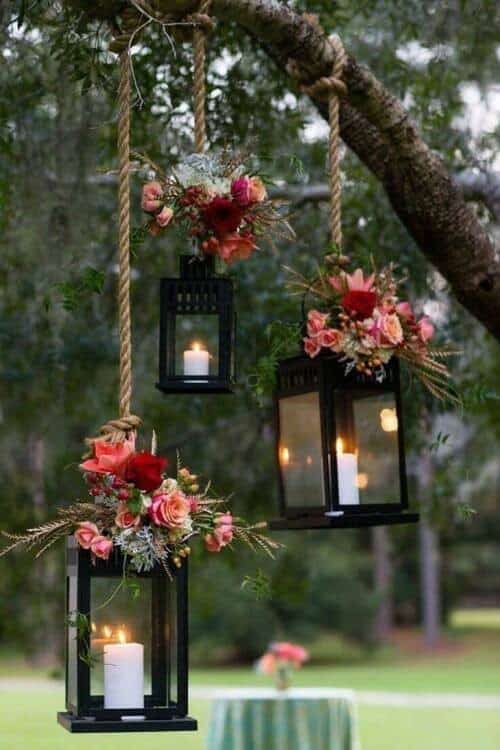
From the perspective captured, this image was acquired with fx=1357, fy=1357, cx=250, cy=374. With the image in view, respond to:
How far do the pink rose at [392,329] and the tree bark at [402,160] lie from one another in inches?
25.6

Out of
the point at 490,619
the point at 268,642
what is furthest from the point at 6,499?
the point at 490,619

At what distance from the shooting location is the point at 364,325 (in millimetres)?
2805

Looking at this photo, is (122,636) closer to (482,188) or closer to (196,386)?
(196,386)

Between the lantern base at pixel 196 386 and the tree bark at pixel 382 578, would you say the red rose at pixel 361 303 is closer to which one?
the lantern base at pixel 196 386

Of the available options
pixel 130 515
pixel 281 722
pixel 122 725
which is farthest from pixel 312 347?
pixel 281 722

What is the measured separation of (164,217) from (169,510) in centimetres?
63

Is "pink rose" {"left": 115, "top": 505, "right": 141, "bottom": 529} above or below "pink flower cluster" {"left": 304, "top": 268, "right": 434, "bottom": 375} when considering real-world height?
below

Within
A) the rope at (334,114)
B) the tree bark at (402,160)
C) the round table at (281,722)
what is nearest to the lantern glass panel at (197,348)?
the rope at (334,114)

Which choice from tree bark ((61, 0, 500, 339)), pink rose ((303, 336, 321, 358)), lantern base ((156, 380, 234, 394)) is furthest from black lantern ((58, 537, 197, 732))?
tree bark ((61, 0, 500, 339))

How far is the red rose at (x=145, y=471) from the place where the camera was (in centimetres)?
245

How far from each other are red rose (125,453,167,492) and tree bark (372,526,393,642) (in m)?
18.4

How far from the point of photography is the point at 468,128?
5.19 meters

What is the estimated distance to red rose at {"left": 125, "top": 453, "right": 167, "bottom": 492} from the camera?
8.04ft

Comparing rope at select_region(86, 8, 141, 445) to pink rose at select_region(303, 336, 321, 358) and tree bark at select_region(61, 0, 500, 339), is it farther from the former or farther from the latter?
pink rose at select_region(303, 336, 321, 358)
